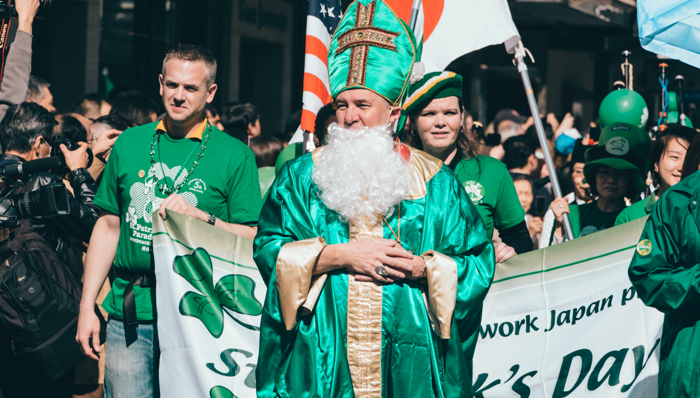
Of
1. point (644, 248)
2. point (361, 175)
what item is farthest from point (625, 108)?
point (361, 175)

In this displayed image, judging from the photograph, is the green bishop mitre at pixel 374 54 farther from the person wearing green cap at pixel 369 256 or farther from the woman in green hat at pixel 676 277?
the woman in green hat at pixel 676 277

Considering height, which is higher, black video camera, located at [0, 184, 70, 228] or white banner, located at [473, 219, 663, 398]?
black video camera, located at [0, 184, 70, 228]

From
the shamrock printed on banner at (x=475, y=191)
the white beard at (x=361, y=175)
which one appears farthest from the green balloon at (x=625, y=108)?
the white beard at (x=361, y=175)

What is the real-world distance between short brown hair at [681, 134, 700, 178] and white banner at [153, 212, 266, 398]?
201cm

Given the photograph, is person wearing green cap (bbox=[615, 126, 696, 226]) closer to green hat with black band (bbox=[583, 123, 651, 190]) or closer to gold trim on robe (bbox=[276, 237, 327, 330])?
green hat with black band (bbox=[583, 123, 651, 190])

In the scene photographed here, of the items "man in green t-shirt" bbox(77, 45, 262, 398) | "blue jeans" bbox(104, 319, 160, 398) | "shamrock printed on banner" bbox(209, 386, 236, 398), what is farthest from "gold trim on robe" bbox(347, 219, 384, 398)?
"shamrock printed on banner" bbox(209, 386, 236, 398)

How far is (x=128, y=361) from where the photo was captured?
11.7 ft

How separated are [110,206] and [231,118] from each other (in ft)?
13.6

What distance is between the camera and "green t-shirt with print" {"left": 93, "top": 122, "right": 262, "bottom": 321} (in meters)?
3.56

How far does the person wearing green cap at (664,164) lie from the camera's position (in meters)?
4.55

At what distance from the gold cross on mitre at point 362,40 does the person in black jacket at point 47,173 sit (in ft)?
7.21

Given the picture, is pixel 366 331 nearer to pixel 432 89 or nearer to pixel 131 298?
pixel 131 298

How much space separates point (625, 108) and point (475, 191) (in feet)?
11.2

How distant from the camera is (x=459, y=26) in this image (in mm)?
4977
